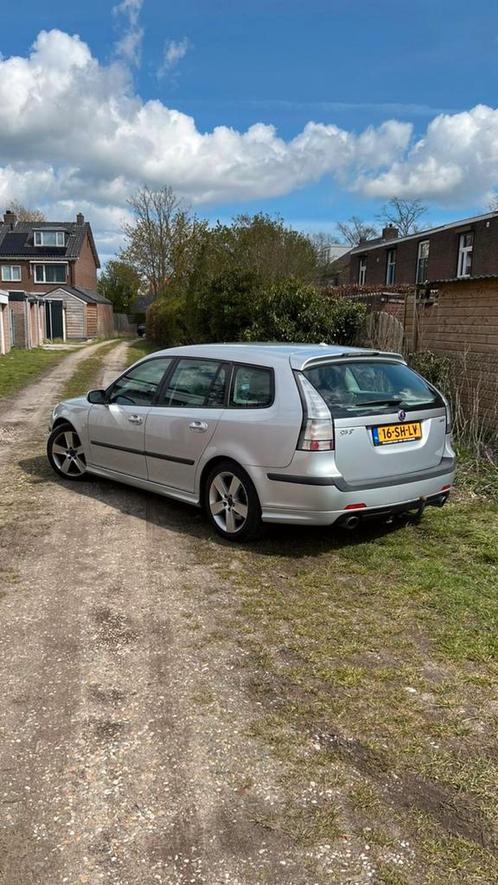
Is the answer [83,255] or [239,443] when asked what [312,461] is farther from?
[83,255]

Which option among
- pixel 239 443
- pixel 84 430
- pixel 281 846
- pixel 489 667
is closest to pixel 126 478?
pixel 84 430

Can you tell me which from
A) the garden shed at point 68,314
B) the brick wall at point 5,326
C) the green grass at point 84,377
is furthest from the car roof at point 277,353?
the garden shed at point 68,314

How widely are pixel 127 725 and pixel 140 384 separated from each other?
398 centimetres

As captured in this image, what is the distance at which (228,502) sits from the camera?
5281 millimetres

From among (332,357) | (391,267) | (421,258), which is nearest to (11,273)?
(391,267)

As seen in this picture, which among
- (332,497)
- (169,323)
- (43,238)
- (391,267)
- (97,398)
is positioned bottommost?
(332,497)

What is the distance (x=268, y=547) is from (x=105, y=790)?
279 cm

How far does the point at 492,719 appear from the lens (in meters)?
3.00

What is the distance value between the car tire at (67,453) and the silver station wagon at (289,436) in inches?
43.7

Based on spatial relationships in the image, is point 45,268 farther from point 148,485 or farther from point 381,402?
point 381,402

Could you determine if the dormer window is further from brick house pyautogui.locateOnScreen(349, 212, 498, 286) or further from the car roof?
the car roof

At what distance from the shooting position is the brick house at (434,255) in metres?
25.2

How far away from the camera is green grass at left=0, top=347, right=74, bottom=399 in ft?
58.2

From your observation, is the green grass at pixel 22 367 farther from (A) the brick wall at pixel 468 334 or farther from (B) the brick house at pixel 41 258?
(B) the brick house at pixel 41 258
